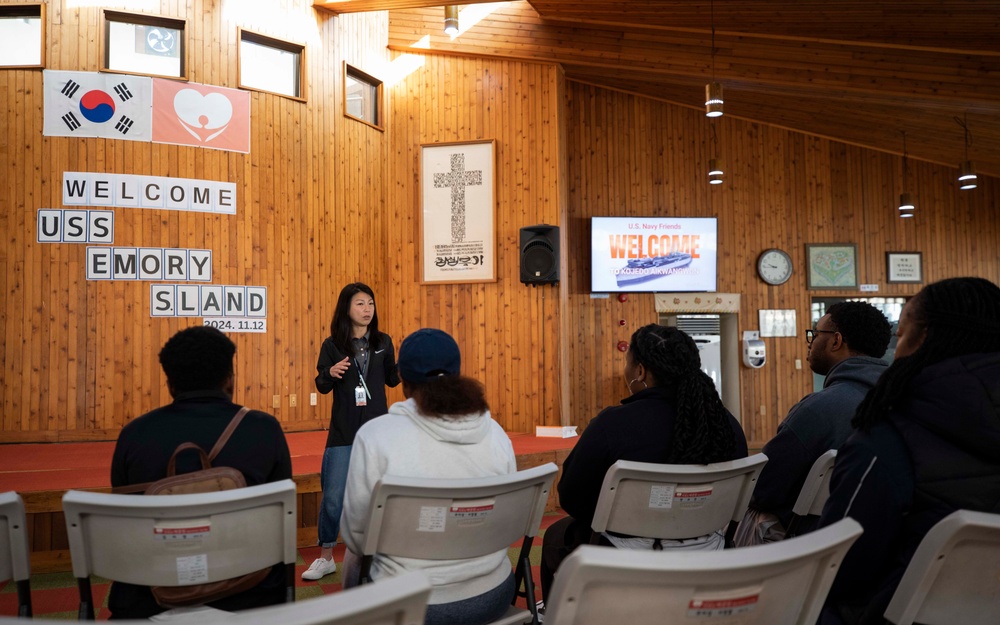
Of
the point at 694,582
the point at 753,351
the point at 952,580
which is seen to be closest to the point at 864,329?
the point at 952,580

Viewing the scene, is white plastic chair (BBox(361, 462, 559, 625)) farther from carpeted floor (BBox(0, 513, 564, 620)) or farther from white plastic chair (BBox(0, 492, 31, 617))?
carpeted floor (BBox(0, 513, 564, 620))

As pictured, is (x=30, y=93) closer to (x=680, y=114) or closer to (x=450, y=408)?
(x=450, y=408)

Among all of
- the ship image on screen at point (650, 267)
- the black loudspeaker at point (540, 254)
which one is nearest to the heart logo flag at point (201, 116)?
the black loudspeaker at point (540, 254)

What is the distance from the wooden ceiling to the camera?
6844 millimetres

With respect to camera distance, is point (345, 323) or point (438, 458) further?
point (345, 323)

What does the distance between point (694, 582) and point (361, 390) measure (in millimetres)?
3131

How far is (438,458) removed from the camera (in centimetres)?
212

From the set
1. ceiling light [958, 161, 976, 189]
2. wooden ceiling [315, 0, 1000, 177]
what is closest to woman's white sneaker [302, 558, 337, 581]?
wooden ceiling [315, 0, 1000, 177]

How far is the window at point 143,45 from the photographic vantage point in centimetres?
744

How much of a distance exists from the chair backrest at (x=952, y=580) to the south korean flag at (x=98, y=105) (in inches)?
308

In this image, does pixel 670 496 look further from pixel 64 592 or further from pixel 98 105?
pixel 98 105

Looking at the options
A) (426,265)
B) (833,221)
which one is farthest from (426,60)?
(833,221)

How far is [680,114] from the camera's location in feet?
34.2

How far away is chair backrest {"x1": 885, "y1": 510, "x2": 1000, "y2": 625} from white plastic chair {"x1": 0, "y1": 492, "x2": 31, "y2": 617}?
187 cm
